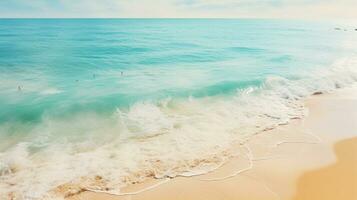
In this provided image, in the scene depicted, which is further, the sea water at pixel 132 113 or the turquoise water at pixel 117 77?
the turquoise water at pixel 117 77

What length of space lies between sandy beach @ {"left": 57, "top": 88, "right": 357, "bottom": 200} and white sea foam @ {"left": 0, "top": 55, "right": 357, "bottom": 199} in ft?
1.55

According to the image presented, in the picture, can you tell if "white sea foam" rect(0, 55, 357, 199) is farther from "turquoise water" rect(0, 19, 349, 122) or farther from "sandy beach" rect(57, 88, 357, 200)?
"turquoise water" rect(0, 19, 349, 122)

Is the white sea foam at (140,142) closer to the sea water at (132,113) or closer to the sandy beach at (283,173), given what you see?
the sea water at (132,113)

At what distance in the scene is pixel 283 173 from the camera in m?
8.16

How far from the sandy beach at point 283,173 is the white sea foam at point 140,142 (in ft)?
1.55

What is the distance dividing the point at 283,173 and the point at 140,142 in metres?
4.72

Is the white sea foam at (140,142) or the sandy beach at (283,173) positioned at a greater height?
the white sea foam at (140,142)

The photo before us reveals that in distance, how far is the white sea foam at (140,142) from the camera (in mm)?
7883

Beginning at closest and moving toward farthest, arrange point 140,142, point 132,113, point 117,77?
point 140,142
point 132,113
point 117,77

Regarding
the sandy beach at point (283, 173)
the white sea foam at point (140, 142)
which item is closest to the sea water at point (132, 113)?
the white sea foam at point (140, 142)

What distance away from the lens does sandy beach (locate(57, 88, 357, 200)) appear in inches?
282

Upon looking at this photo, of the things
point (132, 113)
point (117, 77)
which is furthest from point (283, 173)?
point (117, 77)

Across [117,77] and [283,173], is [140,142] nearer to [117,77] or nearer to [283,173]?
[283,173]

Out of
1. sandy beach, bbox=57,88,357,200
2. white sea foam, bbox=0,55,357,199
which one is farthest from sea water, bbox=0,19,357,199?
sandy beach, bbox=57,88,357,200
